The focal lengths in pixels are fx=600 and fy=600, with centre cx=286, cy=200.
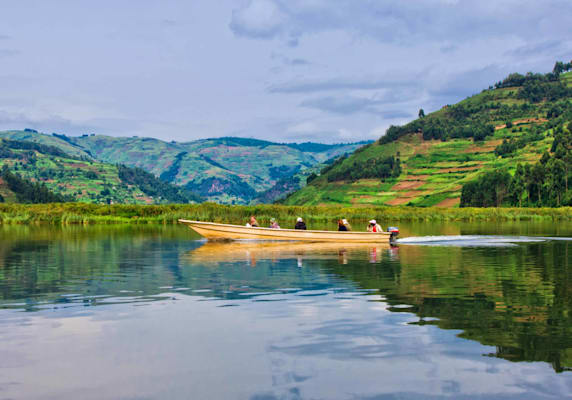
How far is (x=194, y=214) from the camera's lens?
379 ft

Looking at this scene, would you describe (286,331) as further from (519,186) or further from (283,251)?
(519,186)

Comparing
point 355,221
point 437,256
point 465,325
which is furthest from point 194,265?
point 355,221

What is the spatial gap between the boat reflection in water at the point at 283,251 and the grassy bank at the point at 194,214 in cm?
4956

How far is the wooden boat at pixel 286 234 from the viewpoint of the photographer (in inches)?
2323

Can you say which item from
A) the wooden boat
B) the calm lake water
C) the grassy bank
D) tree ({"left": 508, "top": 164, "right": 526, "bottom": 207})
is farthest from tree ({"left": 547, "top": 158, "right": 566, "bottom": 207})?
the calm lake water

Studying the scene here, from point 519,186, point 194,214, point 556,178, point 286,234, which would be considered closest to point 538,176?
point 556,178

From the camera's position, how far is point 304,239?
60594 millimetres

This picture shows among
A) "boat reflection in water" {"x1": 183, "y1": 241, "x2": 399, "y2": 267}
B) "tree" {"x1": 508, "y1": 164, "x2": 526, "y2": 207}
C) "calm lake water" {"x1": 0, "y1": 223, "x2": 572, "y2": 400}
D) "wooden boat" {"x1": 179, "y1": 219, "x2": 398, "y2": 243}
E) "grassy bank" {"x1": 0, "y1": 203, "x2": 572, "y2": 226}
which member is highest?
"tree" {"x1": 508, "y1": 164, "x2": 526, "y2": 207}

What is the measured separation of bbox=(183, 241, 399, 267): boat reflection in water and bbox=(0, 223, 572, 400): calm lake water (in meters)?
5.24

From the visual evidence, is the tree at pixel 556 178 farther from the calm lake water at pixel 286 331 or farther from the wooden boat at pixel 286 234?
the calm lake water at pixel 286 331

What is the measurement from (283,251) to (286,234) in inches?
273

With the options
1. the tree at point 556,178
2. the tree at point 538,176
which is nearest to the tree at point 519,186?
the tree at point 538,176

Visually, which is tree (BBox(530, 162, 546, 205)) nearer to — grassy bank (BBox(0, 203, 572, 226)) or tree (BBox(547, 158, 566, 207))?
tree (BBox(547, 158, 566, 207))

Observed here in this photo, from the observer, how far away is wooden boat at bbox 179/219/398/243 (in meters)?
Result: 59.0
